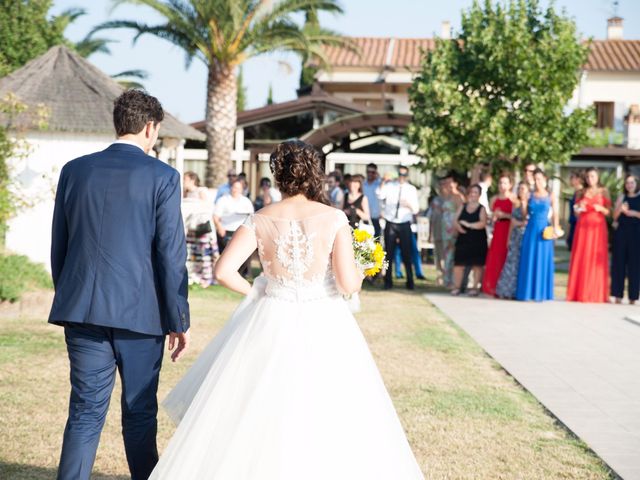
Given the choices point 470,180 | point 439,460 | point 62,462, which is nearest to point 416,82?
point 470,180

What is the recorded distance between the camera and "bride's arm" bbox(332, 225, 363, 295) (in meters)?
4.66

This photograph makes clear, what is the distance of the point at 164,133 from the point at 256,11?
7.50m

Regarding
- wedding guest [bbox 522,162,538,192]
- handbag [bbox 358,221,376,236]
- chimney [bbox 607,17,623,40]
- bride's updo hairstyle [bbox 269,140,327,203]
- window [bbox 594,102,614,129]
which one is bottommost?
handbag [bbox 358,221,376,236]

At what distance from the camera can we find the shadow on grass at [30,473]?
219 inches

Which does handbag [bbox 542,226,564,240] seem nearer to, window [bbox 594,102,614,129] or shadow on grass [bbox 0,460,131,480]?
shadow on grass [bbox 0,460,131,480]

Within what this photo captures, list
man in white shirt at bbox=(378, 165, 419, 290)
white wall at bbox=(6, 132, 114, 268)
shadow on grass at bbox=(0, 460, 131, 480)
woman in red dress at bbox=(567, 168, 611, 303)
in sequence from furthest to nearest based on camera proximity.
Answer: man in white shirt at bbox=(378, 165, 419, 290)
white wall at bbox=(6, 132, 114, 268)
woman in red dress at bbox=(567, 168, 611, 303)
shadow on grass at bbox=(0, 460, 131, 480)

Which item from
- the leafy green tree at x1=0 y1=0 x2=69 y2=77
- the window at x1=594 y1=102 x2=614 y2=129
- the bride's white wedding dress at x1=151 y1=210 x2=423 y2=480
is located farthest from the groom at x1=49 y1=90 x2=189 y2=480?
the window at x1=594 y1=102 x2=614 y2=129

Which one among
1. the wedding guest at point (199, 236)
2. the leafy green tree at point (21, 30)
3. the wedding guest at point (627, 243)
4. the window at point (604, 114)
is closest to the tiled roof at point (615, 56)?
the window at point (604, 114)

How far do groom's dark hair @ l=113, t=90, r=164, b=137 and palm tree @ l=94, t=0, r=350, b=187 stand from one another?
2055cm

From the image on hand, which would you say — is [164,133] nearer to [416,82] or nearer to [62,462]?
[416,82]

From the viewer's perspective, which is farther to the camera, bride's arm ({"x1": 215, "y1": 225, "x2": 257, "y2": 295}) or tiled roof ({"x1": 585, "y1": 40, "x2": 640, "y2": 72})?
tiled roof ({"x1": 585, "y1": 40, "x2": 640, "y2": 72})

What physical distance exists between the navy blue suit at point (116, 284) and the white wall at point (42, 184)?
41.7 ft

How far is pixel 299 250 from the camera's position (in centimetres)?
468

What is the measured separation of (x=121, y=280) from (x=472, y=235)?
1260 cm
